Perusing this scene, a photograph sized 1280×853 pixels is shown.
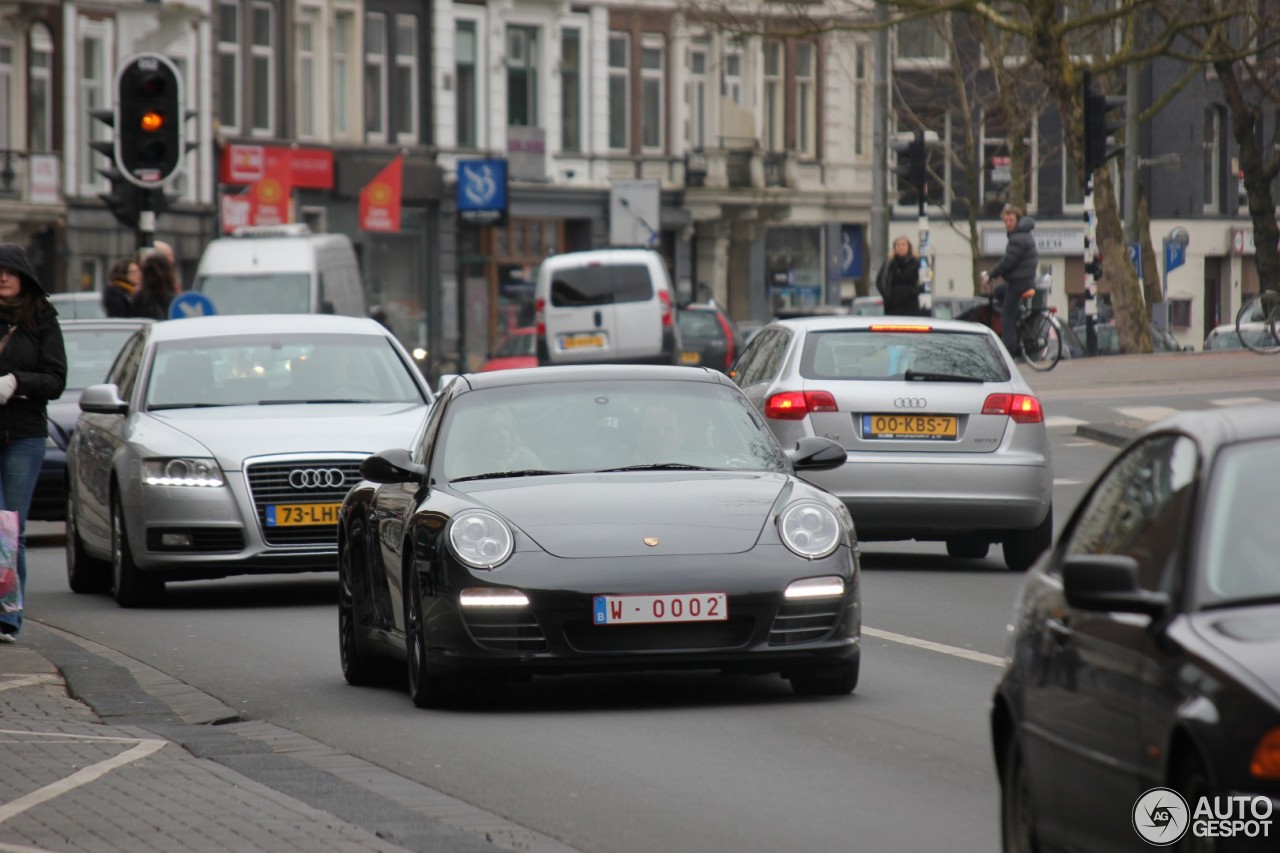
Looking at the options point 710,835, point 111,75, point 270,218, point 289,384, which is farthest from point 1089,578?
point 111,75

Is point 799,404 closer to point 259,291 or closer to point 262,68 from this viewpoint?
point 259,291

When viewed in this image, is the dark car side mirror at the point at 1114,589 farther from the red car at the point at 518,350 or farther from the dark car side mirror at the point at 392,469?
the red car at the point at 518,350

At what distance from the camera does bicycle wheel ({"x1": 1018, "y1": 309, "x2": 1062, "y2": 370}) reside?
3516 centimetres

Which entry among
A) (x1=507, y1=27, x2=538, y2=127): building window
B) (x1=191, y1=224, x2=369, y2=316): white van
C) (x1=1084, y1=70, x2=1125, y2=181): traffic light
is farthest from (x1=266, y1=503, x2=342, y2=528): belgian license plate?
(x1=507, y1=27, x2=538, y2=127): building window

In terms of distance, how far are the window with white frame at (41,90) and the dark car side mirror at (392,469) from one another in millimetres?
44038

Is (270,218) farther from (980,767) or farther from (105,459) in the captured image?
(980,767)

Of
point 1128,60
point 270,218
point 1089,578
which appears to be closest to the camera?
point 1089,578

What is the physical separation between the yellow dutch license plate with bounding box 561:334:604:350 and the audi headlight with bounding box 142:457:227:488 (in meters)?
28.9

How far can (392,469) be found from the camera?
421 inches

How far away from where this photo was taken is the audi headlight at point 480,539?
984 centimetres

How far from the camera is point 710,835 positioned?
7449 mm

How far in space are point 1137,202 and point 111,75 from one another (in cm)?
2123

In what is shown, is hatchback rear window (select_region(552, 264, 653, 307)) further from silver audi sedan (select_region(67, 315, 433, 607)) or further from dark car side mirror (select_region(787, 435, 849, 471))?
dark car side mirror (select_region(787, 435, 849, 471))

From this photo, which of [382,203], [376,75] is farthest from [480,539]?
→ [376,75]
